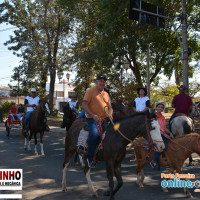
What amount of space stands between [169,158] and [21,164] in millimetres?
5719

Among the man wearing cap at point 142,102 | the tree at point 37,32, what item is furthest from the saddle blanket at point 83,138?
the tree at point 37,32

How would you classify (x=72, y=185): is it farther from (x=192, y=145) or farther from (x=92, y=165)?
(x=192, y=145)

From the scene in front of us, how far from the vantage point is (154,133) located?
5.41 meters

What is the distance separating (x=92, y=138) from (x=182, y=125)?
4473mm

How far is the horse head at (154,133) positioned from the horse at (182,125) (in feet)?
13.8

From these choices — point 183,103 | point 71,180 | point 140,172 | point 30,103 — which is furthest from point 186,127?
point 30,103

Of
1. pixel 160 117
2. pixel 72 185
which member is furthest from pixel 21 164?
pixel 160 117

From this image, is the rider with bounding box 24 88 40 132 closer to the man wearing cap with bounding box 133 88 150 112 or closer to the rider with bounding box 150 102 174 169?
the man wearing cap with bounding box 133 88 150 112

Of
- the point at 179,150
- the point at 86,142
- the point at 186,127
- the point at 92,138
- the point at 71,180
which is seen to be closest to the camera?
the point at 92,138

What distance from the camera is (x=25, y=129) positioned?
13.4m

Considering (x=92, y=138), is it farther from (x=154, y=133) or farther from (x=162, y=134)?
(x=162, y=134)

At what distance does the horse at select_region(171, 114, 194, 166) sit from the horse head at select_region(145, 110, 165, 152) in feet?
13.8

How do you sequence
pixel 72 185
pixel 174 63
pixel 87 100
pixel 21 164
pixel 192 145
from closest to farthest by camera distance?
pixel 87 100
pixel 192 145
pixel 72 185
pixel 21 164
pixel 174 63

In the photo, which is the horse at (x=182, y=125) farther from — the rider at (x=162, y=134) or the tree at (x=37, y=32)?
the tree at (x=37, y=32)
